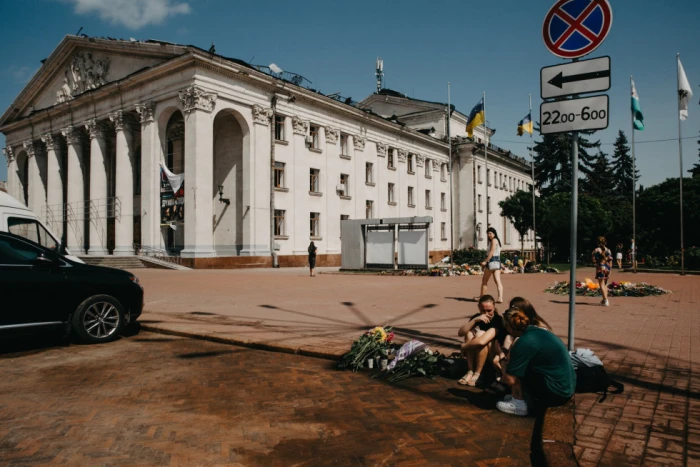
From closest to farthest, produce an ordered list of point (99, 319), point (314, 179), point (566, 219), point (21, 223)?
point (99, 319)
point (21, 223)
point (314, 179)
point (566, 219)

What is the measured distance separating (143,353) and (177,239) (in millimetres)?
29802

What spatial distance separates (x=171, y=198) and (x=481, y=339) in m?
30.0

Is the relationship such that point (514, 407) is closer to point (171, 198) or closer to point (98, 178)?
point (171, 198)

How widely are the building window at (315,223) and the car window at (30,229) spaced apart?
27.8 meters

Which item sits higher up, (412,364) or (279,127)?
(279,127)

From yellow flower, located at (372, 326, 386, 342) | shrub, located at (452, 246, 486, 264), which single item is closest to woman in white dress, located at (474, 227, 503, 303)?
yellow flower, located at (372, 326, 386, 342)

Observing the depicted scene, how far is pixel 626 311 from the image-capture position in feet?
36.4

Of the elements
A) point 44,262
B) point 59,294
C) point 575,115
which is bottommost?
point 59,294

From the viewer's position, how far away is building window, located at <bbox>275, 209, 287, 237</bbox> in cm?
3600

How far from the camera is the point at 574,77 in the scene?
17.9 ft

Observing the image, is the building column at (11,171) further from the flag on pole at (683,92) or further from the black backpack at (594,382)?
the black backpack at (594,382)

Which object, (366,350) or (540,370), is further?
(366,350)

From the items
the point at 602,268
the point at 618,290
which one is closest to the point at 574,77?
the point at 602,268

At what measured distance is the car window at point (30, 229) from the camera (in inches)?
437
